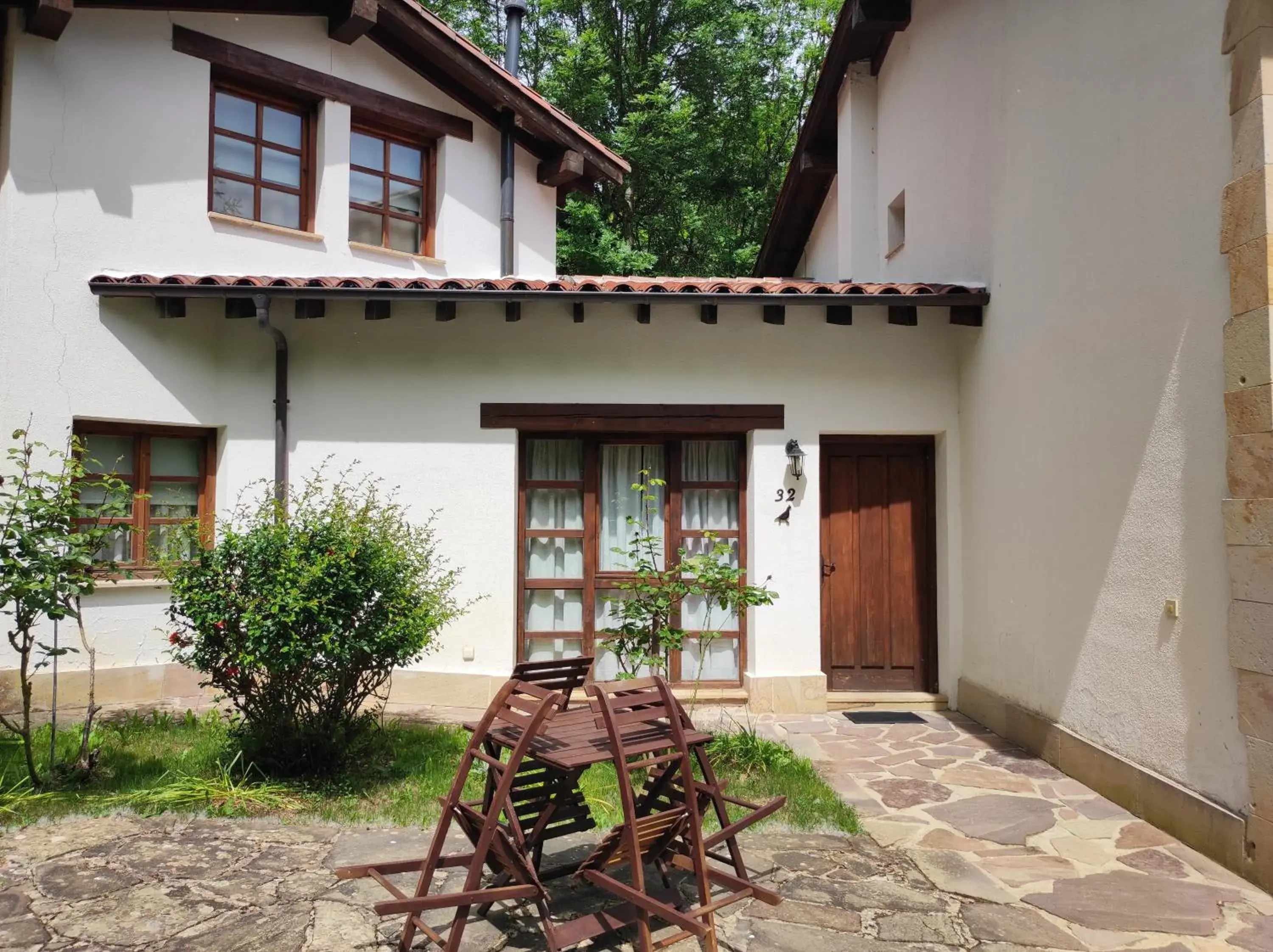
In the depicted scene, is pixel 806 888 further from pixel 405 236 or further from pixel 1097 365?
pixel 405 236

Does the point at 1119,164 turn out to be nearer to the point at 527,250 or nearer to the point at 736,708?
the point at 736,708

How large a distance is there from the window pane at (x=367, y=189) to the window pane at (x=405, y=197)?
108 mm

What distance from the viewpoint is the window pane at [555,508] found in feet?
24.9

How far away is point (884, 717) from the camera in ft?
23.5

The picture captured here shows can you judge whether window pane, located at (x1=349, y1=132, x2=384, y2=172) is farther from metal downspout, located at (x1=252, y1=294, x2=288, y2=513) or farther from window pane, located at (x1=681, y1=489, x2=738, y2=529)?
window pane, located at (x1=681, y1=489, x2=738, y2=529)

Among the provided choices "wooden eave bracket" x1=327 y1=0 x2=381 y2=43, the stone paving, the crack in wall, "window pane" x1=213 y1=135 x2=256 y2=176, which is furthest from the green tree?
"wooden eave bracket" x1=327 y1=0 x2=381 y2=43

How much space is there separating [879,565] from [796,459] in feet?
4.06

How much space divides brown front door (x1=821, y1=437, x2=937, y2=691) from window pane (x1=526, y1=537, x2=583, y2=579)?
2052 mm

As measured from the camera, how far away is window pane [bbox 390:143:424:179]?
360 inches

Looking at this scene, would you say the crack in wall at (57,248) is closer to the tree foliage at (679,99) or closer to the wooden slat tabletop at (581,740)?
the wooden slat tabletop at (581,740)

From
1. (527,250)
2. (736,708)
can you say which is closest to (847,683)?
(736,708)

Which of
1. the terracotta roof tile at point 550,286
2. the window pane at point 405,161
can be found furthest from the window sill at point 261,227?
the window pane at point 405,161

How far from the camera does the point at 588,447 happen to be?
7578 mm

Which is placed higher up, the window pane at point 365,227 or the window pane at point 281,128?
the window pane at point 281,128
